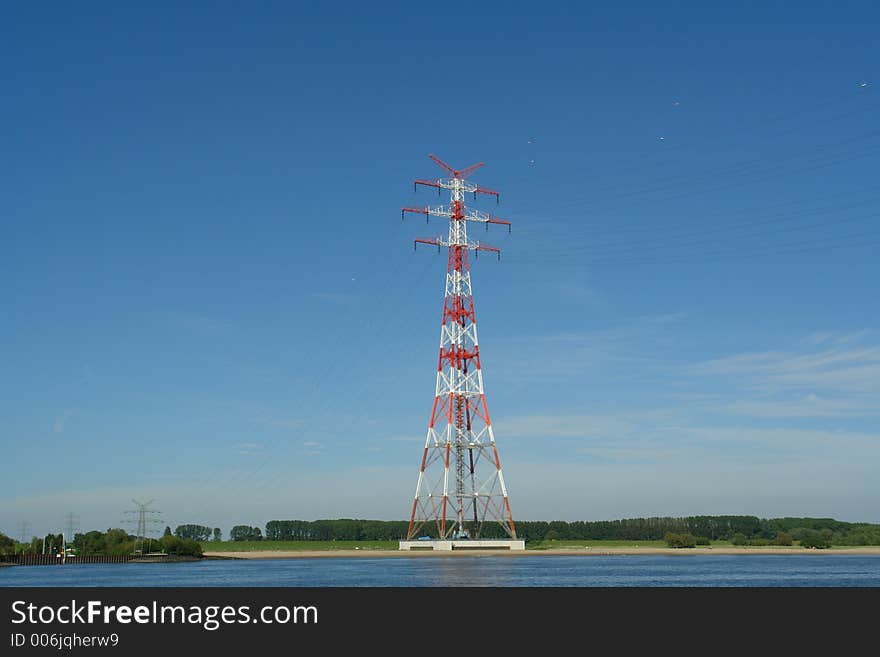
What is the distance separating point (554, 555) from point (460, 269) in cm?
3973

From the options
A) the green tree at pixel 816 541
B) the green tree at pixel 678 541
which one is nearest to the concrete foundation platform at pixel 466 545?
the green tree at pixel 678 541

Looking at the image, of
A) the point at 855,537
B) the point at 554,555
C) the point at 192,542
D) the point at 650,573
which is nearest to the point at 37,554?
the point at 192,542

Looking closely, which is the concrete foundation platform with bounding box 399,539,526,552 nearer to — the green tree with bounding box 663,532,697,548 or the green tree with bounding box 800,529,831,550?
the green tree with bounding box 663,532,697,548

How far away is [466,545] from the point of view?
97562 mm

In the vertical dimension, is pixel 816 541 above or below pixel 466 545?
below

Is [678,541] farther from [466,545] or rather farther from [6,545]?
[6,545]

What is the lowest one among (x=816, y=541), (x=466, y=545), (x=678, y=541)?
(x=816, y=541)

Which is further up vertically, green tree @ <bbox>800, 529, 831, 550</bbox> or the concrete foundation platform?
the concrete foundation platform

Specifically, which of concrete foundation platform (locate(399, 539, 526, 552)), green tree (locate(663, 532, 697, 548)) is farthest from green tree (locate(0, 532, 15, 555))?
green tree (locate(663, 532, 697, 548))

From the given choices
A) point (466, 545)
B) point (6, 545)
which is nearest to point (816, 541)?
point (466, 545)

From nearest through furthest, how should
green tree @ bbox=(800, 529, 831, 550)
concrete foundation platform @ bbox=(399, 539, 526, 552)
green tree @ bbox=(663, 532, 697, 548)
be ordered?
concrete foundation platform @ bbox=(399, 539, 526, 552)
green tree @ bbox=(663, 532, 697, 548)
green tree @ bbox=(800, 529, 831, 550)

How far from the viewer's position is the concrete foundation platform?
9794 centimetres

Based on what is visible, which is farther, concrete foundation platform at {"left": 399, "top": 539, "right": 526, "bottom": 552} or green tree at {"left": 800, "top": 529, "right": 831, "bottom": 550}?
green tree at {"left": 800, "top": 529, "right": 831, "bottom": 550}
